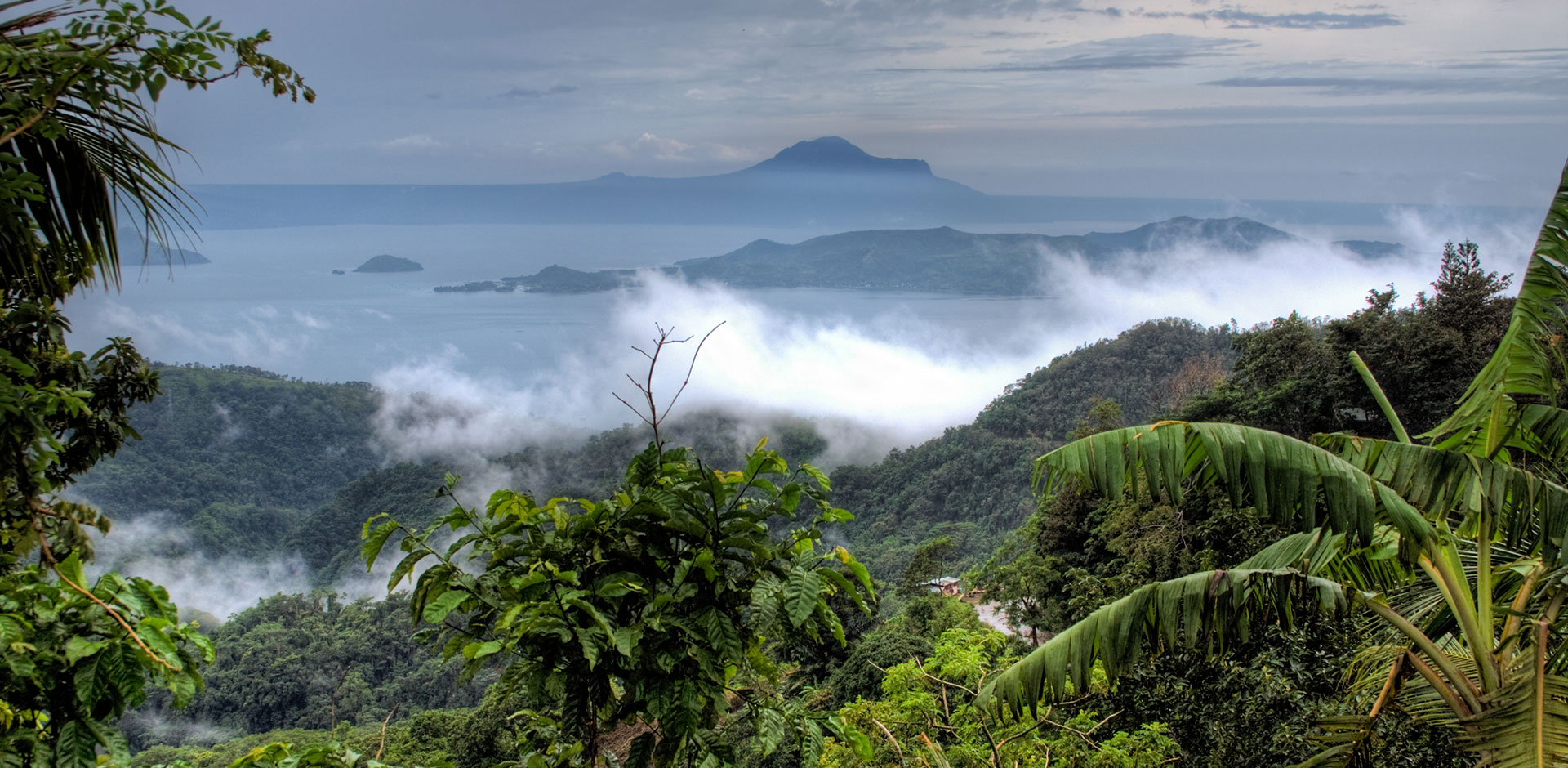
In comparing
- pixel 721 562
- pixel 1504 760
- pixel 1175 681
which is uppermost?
pixel 721 562

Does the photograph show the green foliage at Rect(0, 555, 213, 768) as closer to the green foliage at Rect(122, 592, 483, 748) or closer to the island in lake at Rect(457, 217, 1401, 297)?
the green foliage at Rect(122, 592, 483, 748)

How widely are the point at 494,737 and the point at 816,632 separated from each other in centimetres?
1668

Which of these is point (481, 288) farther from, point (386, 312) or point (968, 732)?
point (968, 732)

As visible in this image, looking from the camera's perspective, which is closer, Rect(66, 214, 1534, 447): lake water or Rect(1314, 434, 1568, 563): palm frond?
Rect(1314, 434, 1568, 563): palm frond

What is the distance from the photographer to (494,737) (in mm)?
16516

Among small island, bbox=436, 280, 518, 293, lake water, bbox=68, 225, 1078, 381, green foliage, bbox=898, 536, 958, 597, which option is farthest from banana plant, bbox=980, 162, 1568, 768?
small island, bbox=436, 280, 518, 293

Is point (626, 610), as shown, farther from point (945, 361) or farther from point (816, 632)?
point (945, 361)

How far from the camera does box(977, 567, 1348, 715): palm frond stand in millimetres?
3369

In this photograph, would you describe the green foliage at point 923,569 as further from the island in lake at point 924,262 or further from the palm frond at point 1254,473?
the island in lake at point 924,262

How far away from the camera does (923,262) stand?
5551 inches

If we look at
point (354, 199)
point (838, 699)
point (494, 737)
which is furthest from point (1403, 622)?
point (354, 199)

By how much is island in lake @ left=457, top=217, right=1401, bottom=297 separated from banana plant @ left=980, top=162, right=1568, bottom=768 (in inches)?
5418

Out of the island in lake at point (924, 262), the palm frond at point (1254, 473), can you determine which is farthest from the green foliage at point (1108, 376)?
the island in lake at point (924, 262)

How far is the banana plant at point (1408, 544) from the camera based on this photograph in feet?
9.78
